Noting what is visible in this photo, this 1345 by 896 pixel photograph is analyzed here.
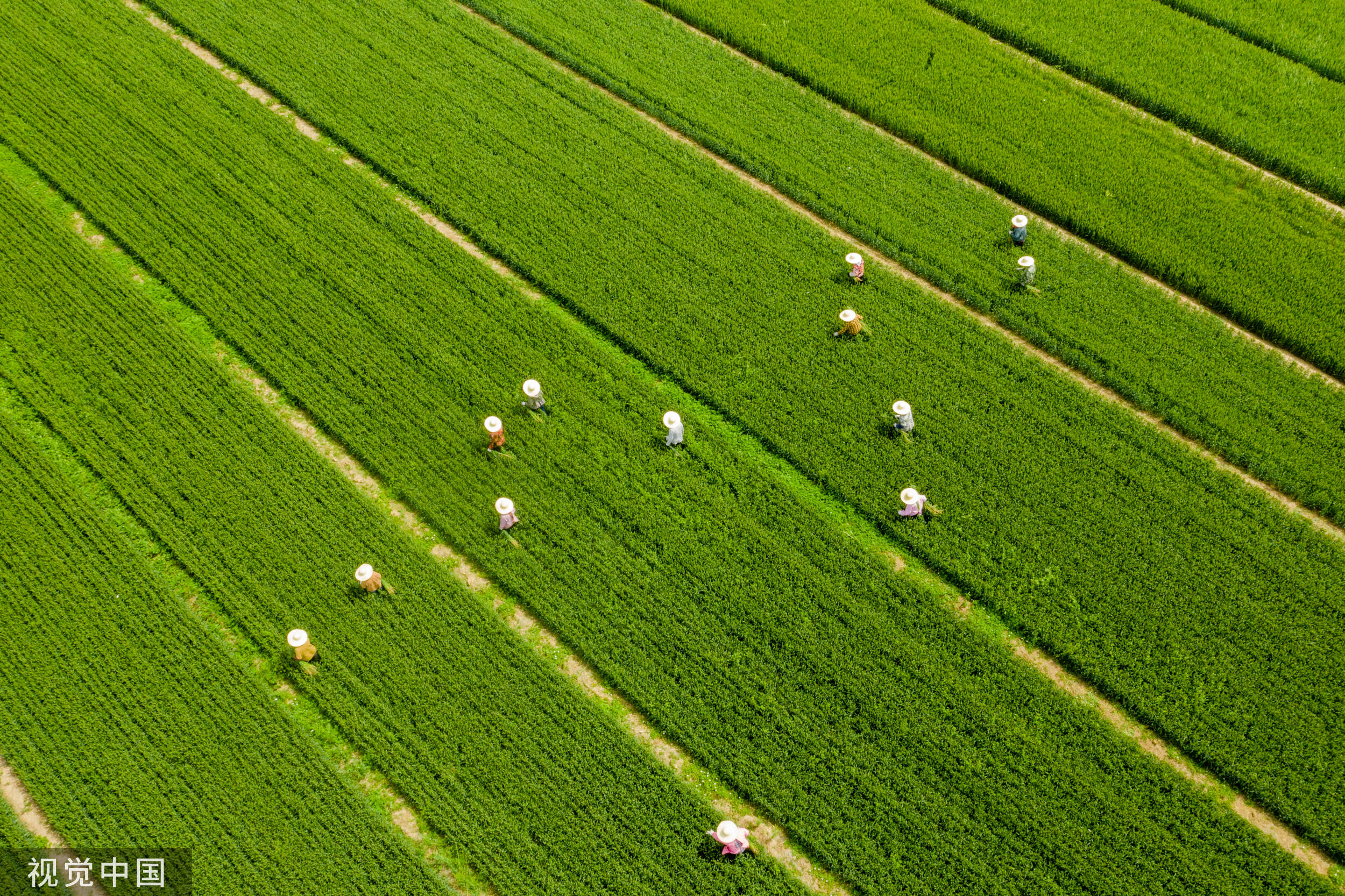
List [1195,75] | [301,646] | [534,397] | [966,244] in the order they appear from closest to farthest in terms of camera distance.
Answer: [301,646]
[534,397]
[966,244]
[1195,75]

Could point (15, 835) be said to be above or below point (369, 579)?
below

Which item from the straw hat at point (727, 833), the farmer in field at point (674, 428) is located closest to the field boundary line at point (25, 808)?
the straw hat at point (727, 833)

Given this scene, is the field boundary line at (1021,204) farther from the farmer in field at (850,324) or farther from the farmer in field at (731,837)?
the farmer in field at (731,837)

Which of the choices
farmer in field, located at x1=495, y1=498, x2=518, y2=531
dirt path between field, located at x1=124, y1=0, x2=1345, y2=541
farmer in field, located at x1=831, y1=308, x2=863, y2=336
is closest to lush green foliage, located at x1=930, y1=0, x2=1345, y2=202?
dirt path between field, located at x1=124, y1=0, x2=1345, y2=541

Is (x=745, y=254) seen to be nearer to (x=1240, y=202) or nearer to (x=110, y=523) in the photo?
(x=1240, y=202)

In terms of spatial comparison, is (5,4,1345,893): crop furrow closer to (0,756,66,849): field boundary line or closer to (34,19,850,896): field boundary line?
(34,19,850,896): field boundary line

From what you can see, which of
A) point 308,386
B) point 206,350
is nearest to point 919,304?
point 308,386

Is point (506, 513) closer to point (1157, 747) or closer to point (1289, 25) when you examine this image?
point (1157, 747)

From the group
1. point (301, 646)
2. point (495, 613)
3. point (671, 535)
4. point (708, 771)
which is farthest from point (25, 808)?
point (671, 535)
